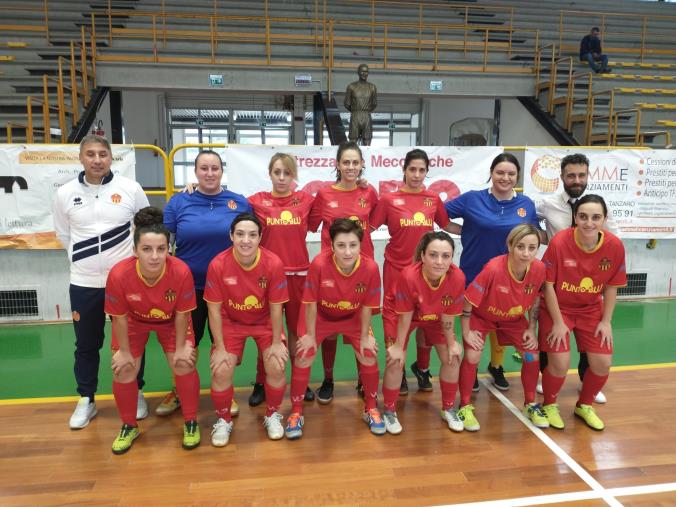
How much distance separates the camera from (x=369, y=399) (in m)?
3.16

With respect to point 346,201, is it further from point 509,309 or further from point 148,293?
point 148,293

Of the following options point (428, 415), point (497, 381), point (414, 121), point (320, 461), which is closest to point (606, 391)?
point (497, 381)

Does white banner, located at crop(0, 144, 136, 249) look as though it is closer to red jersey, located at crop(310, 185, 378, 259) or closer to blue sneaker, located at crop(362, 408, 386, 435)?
red jersey, located at crop(310, 185, 378, 259)

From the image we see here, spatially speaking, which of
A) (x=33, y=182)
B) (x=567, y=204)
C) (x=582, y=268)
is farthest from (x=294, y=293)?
(x=33, y=182)

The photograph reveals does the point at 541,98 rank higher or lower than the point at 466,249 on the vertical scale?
higher

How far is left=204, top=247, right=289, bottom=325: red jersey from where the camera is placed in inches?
115

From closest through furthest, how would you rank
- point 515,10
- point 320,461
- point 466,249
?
point 320,461 → point 466,249 → point 515,10

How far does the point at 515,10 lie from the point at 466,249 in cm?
1441

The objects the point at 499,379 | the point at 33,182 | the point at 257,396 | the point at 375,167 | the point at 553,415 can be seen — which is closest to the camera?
the point at 553,415

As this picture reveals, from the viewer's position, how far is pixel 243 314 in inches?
119

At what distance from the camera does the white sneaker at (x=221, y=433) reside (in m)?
2.89

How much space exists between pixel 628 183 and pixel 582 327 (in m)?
3.62

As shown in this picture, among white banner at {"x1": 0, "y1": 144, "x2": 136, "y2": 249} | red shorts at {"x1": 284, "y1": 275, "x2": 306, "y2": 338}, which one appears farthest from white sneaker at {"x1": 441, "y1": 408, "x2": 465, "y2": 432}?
white banner at {"x1": 0, "y1": 144, "x2": 136, "y2": 249}

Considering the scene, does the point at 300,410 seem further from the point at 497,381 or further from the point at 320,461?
the point at 497,381
